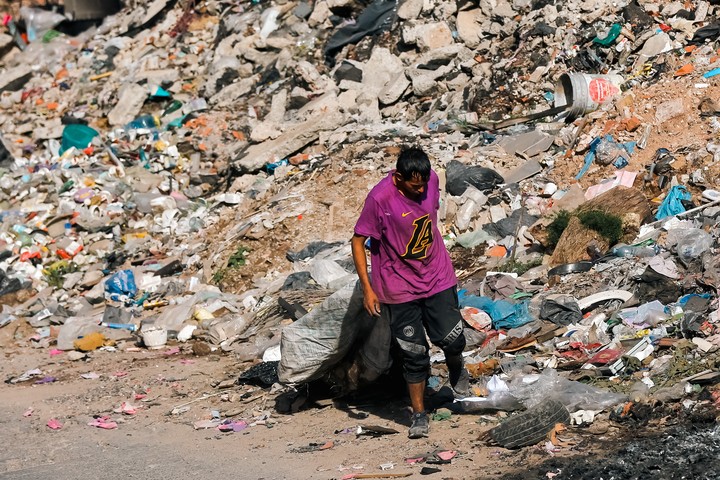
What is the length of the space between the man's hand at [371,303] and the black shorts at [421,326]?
7 cm

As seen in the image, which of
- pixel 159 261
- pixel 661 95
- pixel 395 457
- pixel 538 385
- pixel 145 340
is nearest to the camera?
pixel 395 457

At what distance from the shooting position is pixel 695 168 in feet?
25.0

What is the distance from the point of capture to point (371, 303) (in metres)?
4.64

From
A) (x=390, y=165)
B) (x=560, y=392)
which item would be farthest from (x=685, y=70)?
(x=560, y=392)

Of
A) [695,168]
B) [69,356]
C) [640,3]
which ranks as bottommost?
[69,356]

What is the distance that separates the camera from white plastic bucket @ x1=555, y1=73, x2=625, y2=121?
9289mm

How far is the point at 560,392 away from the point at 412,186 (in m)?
1.24

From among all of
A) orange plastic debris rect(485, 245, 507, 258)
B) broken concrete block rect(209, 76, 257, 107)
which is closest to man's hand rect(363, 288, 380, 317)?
orange plastic debris rect(485, 245, 507, 258)

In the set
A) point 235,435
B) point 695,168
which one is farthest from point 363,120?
point 235,435

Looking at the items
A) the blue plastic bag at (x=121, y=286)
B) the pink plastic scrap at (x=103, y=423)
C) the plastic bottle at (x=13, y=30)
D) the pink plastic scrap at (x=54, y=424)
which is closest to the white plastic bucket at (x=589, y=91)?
the blue plastic bag at (x=121, y=286)

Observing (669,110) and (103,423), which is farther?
(669,110)

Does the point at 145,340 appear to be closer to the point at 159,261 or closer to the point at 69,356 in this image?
the point at 69,356

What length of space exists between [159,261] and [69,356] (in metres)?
2.03

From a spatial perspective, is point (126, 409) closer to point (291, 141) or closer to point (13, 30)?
point (291, 141)
